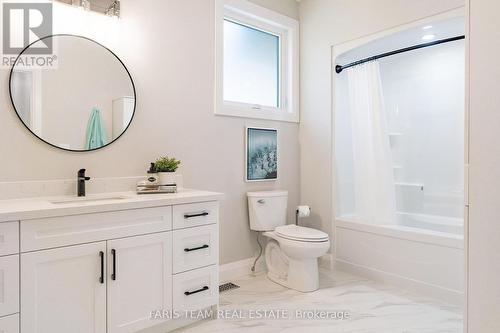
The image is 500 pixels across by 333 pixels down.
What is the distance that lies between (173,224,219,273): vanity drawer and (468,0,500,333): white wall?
1.41 m

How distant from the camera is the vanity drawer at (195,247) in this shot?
77.9 inches

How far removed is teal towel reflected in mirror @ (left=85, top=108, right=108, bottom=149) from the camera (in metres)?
2.13

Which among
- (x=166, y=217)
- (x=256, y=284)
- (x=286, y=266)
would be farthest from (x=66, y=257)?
(x=286, y=266)

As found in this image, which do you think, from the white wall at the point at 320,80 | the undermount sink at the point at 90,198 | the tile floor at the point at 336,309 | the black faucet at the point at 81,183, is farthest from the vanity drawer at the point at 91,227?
the white wall at the point at 320,80

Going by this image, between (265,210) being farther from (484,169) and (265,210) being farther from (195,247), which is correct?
(484,169)

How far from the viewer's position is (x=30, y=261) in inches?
58.5

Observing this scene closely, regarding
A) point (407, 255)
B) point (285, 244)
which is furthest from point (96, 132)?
point (407, 255)

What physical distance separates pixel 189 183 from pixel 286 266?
3.72 feet

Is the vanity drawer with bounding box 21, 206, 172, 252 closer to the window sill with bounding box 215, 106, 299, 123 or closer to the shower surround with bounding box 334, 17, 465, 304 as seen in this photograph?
the window sill with bounding box 215, 106, 299, 123

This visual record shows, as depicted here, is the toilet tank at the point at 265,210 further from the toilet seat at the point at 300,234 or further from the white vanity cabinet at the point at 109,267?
the white vanity cabinet at the point at 109,267

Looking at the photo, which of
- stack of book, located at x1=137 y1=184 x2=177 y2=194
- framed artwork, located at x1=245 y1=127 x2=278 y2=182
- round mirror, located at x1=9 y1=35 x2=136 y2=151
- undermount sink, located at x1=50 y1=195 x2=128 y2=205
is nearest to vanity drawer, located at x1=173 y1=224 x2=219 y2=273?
stack of book, located at x1=137 y1=184 x2=177 y2=194

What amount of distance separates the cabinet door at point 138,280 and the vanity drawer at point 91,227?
50 mm

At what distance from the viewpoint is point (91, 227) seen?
165 centimetres

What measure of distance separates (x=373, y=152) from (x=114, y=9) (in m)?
2.42
